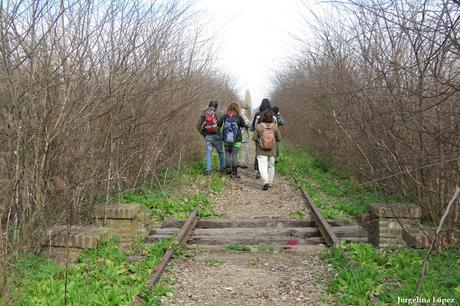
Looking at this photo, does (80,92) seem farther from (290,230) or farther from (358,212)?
(358,212)

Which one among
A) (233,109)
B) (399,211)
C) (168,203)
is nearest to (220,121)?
(233,109)

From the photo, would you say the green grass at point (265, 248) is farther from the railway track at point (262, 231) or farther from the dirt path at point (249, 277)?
the railway track at point (262, 231)

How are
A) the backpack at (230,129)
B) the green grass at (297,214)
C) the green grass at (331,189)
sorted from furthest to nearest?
the backpack at (230,129) < the green grass at (331,189) < the green grass at (297,214)

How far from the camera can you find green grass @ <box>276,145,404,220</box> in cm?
862

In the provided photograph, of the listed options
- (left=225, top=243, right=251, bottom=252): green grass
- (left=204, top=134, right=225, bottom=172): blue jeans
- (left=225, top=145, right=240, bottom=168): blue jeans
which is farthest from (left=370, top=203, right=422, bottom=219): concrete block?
(left=204, top=134, right=225, bottom=172): blue jeans

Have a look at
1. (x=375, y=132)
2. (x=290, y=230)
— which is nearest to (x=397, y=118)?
(x=375, y=132)

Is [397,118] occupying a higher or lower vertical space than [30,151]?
higher

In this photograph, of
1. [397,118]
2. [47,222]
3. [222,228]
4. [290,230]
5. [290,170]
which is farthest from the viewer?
[290,170]

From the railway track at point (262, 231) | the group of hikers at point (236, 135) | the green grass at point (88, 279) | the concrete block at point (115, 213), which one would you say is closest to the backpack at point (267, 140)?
the group of hikers at point (236, 135)

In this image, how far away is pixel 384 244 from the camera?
634 cm

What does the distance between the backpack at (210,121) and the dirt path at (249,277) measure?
19.2 ft

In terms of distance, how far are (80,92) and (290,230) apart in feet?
12.1

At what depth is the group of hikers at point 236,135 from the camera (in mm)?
11212

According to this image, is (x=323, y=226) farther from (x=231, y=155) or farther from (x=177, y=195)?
(x=231, y=155)
